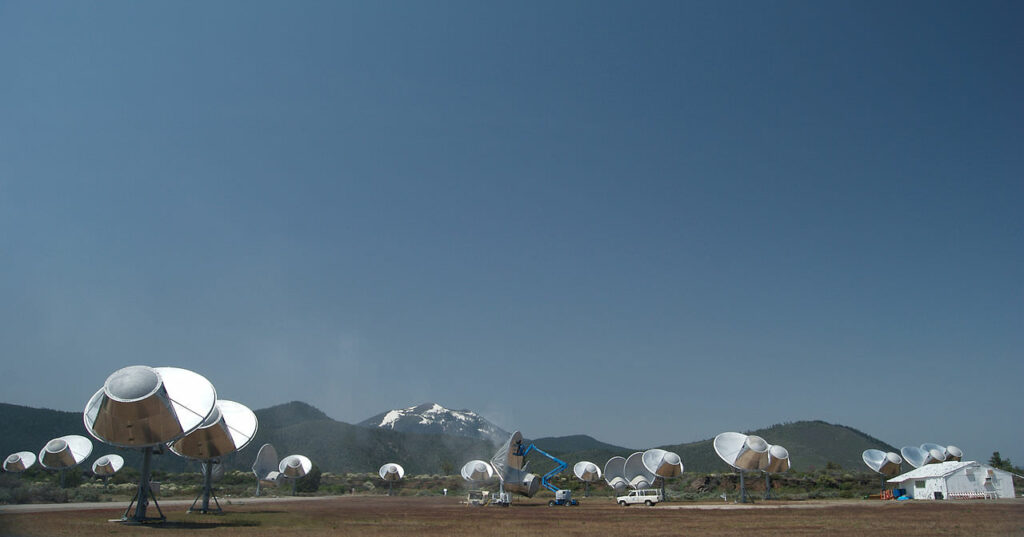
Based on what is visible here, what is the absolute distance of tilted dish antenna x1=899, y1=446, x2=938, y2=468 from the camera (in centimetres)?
8850

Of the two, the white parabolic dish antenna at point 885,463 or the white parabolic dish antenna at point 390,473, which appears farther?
the white parabolic dish antenna at point 390,473

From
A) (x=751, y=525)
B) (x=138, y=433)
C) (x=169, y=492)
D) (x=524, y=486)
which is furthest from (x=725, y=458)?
(x=169, y=492)

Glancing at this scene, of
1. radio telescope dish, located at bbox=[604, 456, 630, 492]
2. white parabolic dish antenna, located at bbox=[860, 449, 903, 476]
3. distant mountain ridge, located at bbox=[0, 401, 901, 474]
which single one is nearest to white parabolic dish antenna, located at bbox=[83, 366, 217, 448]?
radio telescope dish, located at bbox=[604, 456, 630, 492]

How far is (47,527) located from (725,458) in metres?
55.6

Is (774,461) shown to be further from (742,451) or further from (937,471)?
(937,471)

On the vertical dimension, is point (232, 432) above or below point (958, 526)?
above

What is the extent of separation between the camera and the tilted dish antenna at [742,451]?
201 ft

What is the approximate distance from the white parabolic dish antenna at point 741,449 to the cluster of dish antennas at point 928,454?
4067 cm

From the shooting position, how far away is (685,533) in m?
26.7

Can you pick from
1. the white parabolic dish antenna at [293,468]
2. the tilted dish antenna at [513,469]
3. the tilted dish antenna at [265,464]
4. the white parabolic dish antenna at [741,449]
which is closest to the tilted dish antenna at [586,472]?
the tilted dish antenna at [513,469]

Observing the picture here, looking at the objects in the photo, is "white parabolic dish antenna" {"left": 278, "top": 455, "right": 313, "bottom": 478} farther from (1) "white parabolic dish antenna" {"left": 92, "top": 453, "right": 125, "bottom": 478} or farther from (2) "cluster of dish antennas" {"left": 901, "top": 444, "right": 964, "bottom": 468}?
(2) "cluster of dish antennas" {"left": 901, "top": 444, "right": 964, "bottom": 468}

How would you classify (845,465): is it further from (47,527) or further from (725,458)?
(47,527)

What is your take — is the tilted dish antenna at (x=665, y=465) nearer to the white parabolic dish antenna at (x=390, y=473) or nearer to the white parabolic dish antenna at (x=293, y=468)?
the white parabolic dish antenna at (x=390, y=473)

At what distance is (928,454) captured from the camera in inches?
3526
